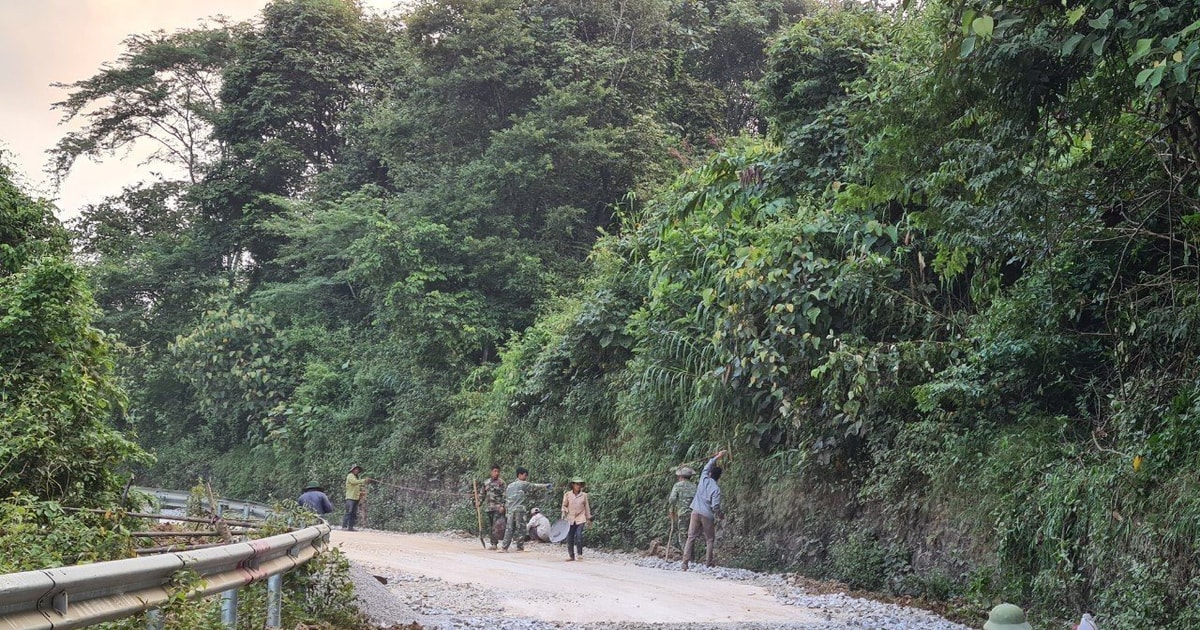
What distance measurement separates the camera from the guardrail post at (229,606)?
6.48 m

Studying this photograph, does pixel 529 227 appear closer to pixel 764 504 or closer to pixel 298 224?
pixel 298 224

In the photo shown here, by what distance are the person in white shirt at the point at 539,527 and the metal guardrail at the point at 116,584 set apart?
1428 centimetres

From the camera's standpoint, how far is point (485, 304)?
31.0m

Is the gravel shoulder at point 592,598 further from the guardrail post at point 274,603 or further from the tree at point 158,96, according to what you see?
the tree at point 158,96

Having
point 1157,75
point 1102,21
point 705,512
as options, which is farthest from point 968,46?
point 705,512

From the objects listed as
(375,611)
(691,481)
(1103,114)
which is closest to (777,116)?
(691,481)

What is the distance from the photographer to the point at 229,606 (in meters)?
6.54

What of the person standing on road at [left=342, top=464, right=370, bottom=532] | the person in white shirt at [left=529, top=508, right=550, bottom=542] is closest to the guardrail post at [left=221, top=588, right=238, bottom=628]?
the person in white shirt at [left=529, top=508, right=550, bottom=542]

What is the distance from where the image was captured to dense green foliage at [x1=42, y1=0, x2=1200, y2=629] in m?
10.8

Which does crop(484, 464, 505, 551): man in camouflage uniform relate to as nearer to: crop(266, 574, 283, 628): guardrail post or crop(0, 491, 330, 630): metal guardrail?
crop(266, 574, 283, 628): guardrail post

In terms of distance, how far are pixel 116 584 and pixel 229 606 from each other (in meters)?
1.76

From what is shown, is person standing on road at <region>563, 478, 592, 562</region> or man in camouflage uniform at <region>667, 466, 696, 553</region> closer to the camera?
man in camouflage uniform at <region>667, 466, 696, 553</region>

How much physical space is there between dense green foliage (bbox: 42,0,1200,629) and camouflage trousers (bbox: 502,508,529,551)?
1.88m

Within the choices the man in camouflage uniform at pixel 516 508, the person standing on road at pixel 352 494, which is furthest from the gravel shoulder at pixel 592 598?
the person standing on road at pixel 352 494
